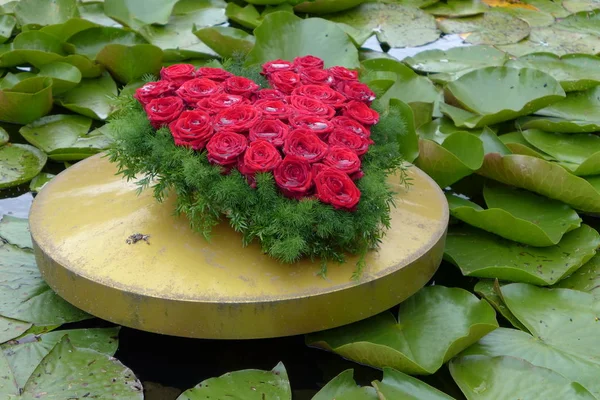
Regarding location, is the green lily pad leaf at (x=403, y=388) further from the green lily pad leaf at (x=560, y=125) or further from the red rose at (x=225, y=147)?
the green lily pad leaf at (x=560, y=125)

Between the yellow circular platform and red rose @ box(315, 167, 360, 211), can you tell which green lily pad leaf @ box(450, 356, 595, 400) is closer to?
the yellow circular platform

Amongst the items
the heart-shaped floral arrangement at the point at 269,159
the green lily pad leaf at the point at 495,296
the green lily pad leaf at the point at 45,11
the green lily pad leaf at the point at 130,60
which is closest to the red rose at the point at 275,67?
the heart-shaped floral arrangement at the point at 269,159

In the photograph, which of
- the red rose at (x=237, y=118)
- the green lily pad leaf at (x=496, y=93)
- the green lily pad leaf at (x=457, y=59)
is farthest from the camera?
the green lily pad leaf at (x=457, y=59)

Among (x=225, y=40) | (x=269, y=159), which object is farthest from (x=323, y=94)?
(x=225, y=40)

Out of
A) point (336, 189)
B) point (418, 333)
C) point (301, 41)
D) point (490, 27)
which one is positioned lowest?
point (490, 27)

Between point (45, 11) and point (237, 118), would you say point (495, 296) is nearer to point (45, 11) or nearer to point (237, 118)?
point (237, 118)

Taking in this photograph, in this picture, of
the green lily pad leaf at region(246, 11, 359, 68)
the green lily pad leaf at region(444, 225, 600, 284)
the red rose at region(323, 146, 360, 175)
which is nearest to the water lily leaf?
the green lily pad leaf at region(246, 11, 359, 68)
